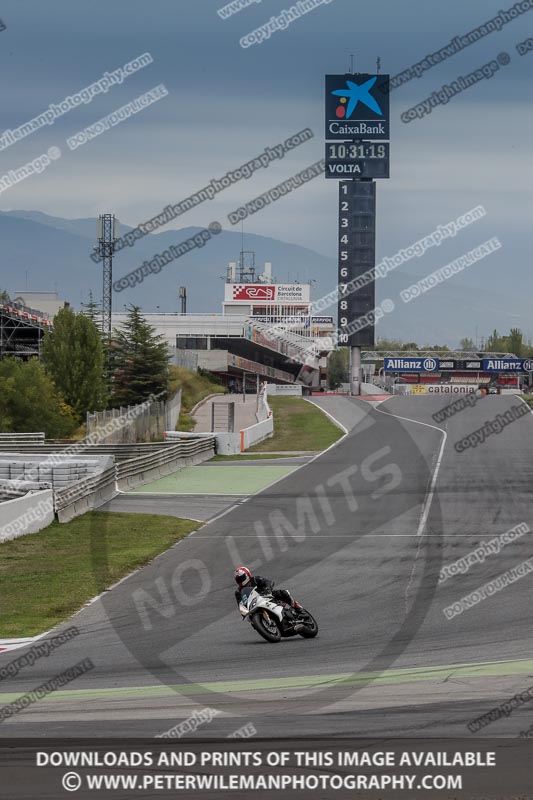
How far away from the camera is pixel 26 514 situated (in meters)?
27.9

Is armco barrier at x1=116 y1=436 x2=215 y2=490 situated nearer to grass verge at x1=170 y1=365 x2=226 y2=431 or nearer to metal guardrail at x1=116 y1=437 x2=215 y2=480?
metal guardrail at x1=116 y1=437 x2=215 y2=480

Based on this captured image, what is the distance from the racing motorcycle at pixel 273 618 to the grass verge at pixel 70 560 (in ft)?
13.0

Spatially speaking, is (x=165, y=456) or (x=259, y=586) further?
(x=165, y=456)

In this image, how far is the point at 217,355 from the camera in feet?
366

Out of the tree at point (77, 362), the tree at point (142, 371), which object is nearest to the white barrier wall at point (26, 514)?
the tree at point (77, 362)

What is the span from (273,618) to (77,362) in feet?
200

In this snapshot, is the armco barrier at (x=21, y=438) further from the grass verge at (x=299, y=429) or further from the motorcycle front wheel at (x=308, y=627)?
the motorcycle front wheel at (x=308, y=627)

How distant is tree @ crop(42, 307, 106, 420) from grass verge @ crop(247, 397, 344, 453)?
12609 mm

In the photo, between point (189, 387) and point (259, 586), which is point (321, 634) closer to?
point (259, 586)

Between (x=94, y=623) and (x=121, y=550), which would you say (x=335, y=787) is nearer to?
(x=94, y=623)

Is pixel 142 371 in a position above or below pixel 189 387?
above

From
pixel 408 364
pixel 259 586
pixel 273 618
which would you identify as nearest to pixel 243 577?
pixel 259 586

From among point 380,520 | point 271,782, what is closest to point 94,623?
point 271,782

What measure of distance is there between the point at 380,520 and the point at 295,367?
137116 mm
